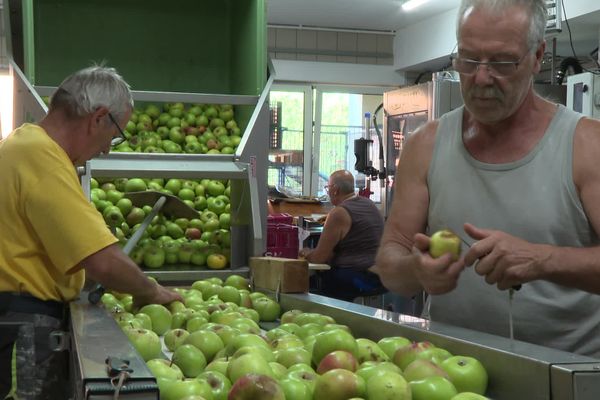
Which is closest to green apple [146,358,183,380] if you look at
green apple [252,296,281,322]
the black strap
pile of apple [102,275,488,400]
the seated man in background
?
pile of apple [102,275,488,400]

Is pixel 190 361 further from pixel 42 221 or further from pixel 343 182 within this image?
pixel 343 182

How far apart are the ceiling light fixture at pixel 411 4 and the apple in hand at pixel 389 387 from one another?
807 centimetres

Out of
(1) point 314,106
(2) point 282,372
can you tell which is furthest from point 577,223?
(1) point 314,106

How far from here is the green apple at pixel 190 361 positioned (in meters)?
1.80

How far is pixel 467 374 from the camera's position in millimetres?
1569

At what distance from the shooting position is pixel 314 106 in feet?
36.1

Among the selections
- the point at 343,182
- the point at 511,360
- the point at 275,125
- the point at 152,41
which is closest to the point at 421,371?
the point at 511,360

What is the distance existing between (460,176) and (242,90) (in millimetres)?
2632

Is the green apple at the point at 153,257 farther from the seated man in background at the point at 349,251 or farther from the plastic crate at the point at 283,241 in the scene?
the seated man in background at the point at 349,251

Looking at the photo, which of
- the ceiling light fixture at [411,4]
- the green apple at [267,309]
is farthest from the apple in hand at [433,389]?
the ceiling light fixture at [411,4]

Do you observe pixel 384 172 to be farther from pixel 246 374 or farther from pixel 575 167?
pixel 246 374

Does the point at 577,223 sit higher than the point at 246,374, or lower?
higher

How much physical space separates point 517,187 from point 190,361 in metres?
0.91

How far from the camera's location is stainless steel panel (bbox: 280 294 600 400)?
1.42 meters
